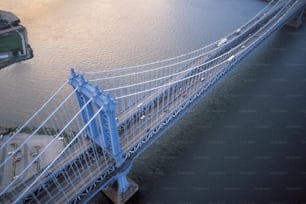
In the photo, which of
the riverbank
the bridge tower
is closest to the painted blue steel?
the bridge tower

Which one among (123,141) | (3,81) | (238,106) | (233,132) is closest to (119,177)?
(123,141)

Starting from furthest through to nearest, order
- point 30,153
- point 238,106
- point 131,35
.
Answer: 1. point 131,35
2. point 238,106
3. point 30,153

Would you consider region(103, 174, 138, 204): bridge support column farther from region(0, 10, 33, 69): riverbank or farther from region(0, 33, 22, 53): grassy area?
region(0, 33, 22, 53): grassy area

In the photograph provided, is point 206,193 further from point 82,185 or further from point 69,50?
point 69,50

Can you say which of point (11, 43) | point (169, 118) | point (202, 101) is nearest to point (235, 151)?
point (202, 101)

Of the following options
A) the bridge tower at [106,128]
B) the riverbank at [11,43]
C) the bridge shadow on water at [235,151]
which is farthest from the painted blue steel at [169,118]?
the riverbank at [11,43]

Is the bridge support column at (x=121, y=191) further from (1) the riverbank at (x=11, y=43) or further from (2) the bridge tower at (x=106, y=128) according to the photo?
(1) the riverbank at (x=11, y=43)
